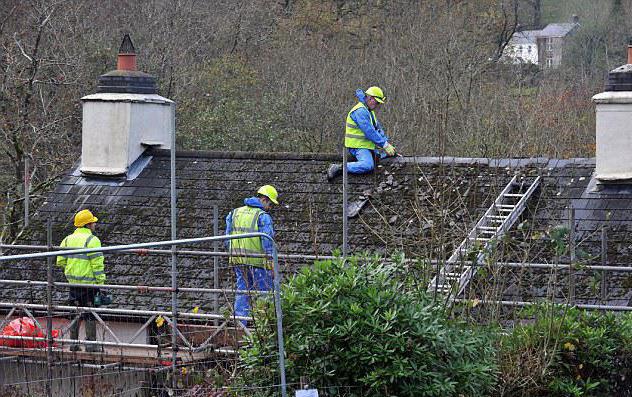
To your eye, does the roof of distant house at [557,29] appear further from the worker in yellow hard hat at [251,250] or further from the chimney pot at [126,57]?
the worker in yellow hard hat at [251,250]

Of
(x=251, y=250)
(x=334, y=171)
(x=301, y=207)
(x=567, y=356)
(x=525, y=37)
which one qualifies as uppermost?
(x=525, y=37)

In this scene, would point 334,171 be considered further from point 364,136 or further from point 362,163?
point 364,136

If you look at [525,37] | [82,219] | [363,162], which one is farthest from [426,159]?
[525,37]

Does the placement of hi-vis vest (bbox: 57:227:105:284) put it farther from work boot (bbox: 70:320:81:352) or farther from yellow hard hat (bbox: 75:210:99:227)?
work boot (bbox: 70:320:81:352)

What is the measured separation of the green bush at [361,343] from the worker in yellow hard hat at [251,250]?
494 millimetres

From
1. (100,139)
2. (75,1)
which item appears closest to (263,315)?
(100,139)

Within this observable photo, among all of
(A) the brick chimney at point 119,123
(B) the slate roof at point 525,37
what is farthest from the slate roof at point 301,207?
(B) the slate roof at point 525,37

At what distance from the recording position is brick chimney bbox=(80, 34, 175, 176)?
57.8 ft

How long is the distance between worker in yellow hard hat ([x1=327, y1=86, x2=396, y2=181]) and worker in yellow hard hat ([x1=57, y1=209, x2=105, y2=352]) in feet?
13.2

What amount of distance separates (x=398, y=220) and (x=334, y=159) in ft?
7.19

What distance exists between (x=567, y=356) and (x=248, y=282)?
2.62m

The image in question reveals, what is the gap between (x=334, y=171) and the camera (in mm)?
16328

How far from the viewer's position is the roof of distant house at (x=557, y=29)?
40.3m

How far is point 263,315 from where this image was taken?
8453 millimetres
